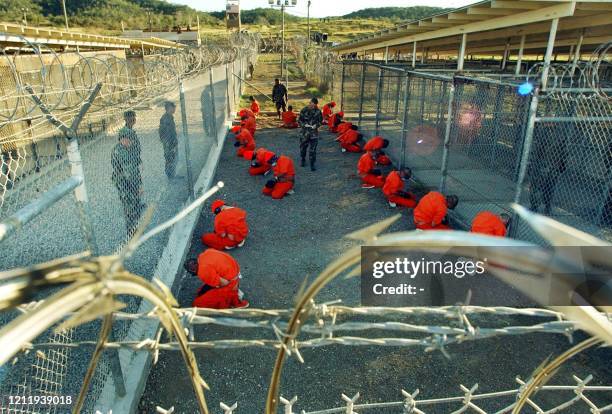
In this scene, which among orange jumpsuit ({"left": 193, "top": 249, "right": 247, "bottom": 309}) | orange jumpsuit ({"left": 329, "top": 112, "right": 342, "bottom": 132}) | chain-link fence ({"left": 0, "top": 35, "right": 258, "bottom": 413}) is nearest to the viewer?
chain-link fence ({"left": 0, "top": 35, "right": 258, "bottom": 413})

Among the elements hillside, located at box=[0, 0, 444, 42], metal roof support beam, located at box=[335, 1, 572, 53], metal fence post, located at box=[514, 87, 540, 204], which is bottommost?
metal fence post, located at box=[514, 87, 540, 204]

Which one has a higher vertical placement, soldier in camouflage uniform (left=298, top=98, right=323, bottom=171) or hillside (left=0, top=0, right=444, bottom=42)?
→ hillside (left=0, top=0, right=444, bottom=42)

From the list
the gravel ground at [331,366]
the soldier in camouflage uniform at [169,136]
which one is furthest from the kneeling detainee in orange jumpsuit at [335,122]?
the gravel ground at [331,366]

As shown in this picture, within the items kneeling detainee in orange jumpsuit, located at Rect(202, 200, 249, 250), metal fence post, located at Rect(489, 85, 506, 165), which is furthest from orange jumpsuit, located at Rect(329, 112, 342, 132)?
kneeling detainee in orange jumpsuit, located at Rect(202, 200, 249, 250)

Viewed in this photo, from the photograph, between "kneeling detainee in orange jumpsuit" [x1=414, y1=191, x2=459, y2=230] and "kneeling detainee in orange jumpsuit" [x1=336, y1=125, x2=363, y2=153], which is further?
"kneeling detainee in orange jumpsuit" [x1=336, y1=125, x2=363, y2=153]

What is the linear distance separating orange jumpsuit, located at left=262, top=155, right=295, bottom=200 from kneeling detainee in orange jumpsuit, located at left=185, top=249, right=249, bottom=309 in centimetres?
360

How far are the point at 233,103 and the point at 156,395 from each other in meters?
14.6

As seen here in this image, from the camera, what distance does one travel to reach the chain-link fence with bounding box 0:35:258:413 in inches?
111

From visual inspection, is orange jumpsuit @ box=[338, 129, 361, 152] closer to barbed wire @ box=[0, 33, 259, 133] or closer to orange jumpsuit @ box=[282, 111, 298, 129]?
orange jumpsuit @ box=[282, 111, 298, 129]

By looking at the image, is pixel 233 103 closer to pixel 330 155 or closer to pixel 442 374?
pixel 330 155

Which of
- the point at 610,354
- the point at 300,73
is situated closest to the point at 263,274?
the point at 610,354

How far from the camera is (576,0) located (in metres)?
5.33

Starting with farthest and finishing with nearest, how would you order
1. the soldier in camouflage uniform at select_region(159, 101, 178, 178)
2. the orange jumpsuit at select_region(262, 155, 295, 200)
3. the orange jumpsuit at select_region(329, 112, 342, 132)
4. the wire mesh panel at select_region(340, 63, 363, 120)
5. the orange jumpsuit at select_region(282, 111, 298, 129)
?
the wire mesh panel at select_region(340, 63, 363, 120) < the orange jumpsuit at select_region(282, 111, 298, 129) < the orange jumpsuit at select_region(329, 112, 342, 132) < the orange jumpsuit at select_region(262, 155, 295, 200) < the soldier in camouflage uniform at select_region(159, 101, 178, 178)

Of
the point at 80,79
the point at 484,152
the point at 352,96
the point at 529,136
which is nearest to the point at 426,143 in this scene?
the point at 484,152
